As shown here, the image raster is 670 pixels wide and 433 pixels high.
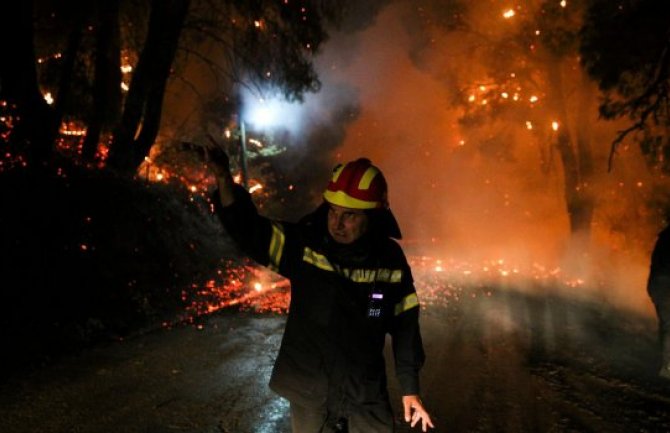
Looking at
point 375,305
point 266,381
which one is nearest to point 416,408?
point 375,305

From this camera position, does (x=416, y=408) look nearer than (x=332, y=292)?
No

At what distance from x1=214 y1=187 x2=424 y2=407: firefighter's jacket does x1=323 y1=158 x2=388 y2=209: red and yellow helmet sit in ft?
0.54

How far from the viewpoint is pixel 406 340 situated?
271cm

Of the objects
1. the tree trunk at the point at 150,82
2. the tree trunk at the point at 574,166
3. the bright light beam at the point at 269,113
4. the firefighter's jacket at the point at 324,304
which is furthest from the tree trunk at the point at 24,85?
the tree trunk at the point at 574,166

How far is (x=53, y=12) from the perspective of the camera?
9.35 m

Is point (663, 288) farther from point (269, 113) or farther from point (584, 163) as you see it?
point (269, 113)

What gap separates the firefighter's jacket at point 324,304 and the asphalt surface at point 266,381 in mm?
1806

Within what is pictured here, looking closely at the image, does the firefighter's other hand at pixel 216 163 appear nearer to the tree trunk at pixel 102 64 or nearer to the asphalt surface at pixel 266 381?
the asphalt surface at pixel 266 381

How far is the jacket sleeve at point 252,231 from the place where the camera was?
8.11 ft

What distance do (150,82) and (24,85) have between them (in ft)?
9.56

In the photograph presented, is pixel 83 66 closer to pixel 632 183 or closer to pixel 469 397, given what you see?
pixel 469 397

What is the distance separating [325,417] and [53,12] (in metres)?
9.71

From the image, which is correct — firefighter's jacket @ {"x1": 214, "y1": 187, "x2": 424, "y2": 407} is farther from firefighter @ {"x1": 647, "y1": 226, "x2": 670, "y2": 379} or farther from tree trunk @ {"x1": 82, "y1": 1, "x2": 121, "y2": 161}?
tree trunk @ {"x1": 82, "y1": 1, "x2": 121, "y2": 161}

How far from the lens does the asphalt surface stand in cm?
416
